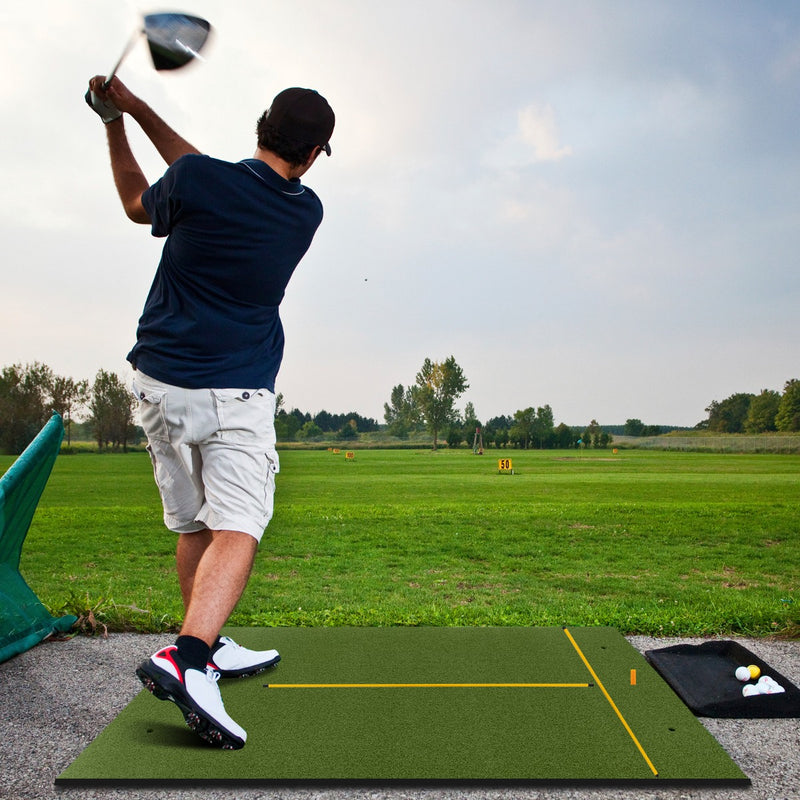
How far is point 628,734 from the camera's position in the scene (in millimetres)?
2117

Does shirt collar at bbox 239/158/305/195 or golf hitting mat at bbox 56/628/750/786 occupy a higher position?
shirt collar at bbox 239/158/305/195

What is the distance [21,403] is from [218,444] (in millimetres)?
44082

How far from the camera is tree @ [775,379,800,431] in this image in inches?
1724

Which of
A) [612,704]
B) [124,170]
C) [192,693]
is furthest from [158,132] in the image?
[612,704]

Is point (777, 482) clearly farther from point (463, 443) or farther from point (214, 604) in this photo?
point (463, 443)

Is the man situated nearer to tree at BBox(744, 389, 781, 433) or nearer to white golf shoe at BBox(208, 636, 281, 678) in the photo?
white golf shoe at BBox(208, 636, 281, 678)

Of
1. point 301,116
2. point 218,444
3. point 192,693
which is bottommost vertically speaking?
point 192,693

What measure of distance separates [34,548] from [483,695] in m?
7.36

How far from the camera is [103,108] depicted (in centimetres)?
233

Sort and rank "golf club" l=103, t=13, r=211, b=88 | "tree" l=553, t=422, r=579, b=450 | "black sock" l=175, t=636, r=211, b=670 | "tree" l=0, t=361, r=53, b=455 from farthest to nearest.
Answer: "tree" l=553, t=422, r=579, b=450
"tree" l=0, t=361, r=53, b=455
"golf club" l=103, t=13, r=211, b=88
"black sock" l=175, t=636, r=211, b=670

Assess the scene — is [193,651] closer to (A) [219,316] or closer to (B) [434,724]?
(B) [434,724]

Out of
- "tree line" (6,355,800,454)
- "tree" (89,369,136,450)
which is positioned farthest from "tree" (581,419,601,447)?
"tree" (89,369,136,450)

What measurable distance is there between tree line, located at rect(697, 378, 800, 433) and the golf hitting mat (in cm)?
4736

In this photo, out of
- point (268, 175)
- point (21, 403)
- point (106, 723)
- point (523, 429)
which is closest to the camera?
point (268, 175)
